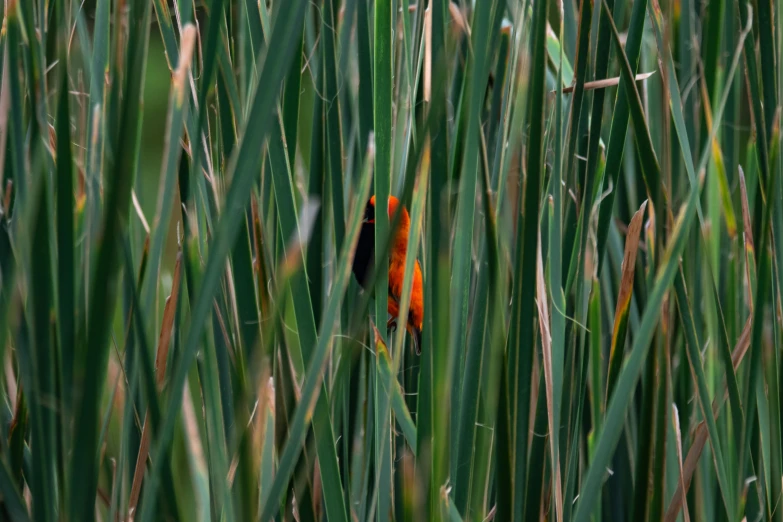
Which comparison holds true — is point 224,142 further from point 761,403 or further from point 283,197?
point 761,403

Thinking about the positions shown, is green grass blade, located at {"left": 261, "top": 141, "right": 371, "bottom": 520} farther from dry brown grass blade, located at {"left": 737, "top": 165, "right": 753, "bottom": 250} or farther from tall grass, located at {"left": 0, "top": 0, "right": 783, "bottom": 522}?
dry brown grass blade, located at {"left": 737, "top": 165, "right": 753, "bottom": 250}

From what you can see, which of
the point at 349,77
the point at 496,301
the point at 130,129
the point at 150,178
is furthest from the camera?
the point at 150,178

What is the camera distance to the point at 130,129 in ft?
0.69

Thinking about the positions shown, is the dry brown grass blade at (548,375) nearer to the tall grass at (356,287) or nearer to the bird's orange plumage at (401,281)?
A: the tall grass at (356,287)

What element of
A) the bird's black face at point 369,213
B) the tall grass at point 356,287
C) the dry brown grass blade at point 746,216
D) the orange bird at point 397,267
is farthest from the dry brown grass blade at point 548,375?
the bird's black face at point 369,213

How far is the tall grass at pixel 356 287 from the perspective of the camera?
0.82ft

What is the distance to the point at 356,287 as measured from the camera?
1.46 ft

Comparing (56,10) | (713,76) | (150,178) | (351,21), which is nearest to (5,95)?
(56,10)

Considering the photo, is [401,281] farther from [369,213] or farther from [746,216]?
[746,216]

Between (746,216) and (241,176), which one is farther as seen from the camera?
(746,216)

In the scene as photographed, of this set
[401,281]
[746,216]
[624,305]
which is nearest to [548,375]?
[624,305]

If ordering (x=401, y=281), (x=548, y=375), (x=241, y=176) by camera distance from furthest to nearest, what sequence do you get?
(x=401, y=281) < (x=548, y=375) < (x=241, y=176)

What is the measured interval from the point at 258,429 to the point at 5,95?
→ 0.20m

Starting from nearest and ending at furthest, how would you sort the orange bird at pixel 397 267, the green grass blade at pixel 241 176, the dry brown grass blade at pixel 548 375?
1. the green grass blade at pixel 241 176
2. the dry brown grass blade at pixel 548 375
3. the orange bird at pixel 397 267
